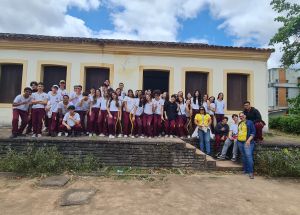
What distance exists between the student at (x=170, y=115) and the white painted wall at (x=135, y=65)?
2697mm

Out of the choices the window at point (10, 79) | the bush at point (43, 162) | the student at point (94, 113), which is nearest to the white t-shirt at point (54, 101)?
the student at point (94, 113)

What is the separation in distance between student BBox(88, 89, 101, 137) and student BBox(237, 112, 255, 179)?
4.46 meters

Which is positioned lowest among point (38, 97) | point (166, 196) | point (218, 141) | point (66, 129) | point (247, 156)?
point (166, 196)

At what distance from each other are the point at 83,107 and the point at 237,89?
23.4ft

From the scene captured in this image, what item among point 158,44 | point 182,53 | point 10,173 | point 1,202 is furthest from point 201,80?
point 1,202

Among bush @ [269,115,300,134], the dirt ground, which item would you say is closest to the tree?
bush @ [269,115,300,134]

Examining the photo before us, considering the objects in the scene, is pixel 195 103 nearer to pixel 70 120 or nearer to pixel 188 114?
pixel 188 114

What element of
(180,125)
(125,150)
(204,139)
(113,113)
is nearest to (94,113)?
(113,113)

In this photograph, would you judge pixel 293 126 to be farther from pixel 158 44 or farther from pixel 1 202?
pixel 1 202

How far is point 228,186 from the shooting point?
6270 mm

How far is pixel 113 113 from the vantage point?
28.6 ft

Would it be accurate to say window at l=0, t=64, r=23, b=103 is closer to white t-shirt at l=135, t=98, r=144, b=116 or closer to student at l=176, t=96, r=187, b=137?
white t-shirt at l=135, t=98, r=144, b=116

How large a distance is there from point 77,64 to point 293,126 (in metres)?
12.0

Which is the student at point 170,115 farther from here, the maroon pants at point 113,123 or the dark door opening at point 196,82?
the dark door opening at point 196,82
